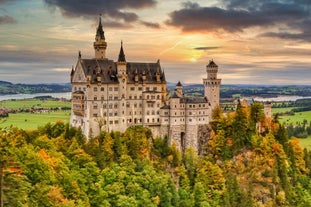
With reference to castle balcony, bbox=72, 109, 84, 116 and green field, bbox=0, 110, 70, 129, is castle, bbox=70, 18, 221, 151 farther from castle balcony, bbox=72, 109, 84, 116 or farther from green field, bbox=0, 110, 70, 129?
green field, bbox=0, 110, 70, 129

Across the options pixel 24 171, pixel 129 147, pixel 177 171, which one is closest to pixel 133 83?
pixel 129 147

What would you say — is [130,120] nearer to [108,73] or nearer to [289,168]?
[108,73]

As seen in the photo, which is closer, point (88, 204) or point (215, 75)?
point (88, 204)

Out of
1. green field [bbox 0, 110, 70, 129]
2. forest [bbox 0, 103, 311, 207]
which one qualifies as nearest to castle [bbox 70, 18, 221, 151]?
forest [bbox 0, 103, 311, 207]

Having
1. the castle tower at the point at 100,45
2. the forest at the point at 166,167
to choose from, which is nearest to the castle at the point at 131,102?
the castle tower at the point at 100,45

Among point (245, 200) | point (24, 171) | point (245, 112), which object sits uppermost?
point (245, 112)

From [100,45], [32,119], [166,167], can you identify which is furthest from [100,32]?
[32,119]

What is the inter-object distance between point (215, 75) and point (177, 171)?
26.0 meters

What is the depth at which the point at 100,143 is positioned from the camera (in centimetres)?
8762

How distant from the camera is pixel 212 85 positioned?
106688 millimetres

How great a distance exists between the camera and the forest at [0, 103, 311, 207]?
72.8m

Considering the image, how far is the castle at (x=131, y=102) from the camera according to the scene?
9275 cm

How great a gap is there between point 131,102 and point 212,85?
69.5ft

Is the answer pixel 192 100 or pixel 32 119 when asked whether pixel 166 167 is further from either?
pixel 32 119
